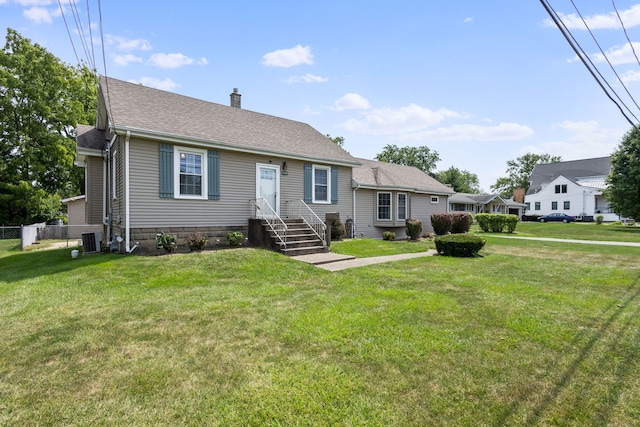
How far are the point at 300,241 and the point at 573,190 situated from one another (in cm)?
4444

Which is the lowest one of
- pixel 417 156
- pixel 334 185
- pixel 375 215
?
pixel 375 215

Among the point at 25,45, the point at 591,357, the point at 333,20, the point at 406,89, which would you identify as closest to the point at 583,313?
the point at 591,357

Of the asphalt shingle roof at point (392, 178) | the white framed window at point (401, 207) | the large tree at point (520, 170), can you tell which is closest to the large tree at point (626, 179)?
the asphalt shingle roof at point (392, 178)

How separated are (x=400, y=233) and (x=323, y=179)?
6.55 meters

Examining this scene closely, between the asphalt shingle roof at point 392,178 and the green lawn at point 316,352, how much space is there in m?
10.1

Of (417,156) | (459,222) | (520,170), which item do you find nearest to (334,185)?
(459,222)

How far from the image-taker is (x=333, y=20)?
356 inches

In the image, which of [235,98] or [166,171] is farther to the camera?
[235,98]

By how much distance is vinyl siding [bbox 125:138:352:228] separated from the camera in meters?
9.11

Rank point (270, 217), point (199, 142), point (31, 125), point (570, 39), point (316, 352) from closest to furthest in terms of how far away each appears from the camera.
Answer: point (316, 352) → point (570, 39) → point (199, 142) → point (270, 217) → point (31, 125)

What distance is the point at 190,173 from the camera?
1006cm

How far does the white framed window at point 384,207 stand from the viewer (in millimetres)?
16406

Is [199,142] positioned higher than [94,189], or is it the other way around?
[199,142]

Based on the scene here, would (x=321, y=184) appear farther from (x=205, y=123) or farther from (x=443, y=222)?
(x=443, y=222)
